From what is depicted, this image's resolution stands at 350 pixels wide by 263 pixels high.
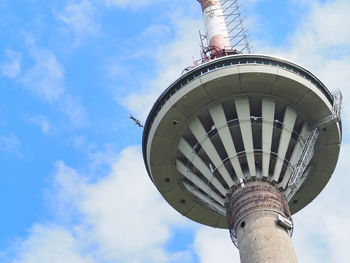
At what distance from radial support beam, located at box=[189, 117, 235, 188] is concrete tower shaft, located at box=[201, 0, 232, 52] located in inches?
406

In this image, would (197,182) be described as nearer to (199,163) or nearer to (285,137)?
(199,163)

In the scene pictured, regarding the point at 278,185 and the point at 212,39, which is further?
the point at 212,39

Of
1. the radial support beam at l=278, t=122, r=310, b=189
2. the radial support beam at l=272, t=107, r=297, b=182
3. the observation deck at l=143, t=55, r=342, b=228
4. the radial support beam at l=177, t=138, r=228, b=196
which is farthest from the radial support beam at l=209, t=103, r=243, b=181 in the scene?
the radial support beam at l=278, t=122, r=310, b=189

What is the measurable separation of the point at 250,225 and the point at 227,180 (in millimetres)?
4088

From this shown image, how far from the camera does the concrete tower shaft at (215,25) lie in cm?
4966

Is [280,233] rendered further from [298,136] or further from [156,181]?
[156,181]

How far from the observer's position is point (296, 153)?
132ft

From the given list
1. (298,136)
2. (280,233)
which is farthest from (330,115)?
(280,233)

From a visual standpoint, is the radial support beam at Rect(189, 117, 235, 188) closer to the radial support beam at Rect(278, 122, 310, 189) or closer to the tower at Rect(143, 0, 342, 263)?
the tower at Rect(143, 0, 342, 263)

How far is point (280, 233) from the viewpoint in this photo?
34844 mm

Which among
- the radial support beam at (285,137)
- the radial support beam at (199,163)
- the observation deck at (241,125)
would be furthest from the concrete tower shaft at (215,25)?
the radial support beam at (199,163)

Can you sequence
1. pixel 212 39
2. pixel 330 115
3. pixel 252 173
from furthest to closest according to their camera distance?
pixel 212 39 < pixel 330 115 < pixel 252 173

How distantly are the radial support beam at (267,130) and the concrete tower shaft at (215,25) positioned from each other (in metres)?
10.2

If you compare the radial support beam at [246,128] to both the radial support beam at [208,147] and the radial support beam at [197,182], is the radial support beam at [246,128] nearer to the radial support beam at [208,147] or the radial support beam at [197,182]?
the radial support beam at [208,147]
